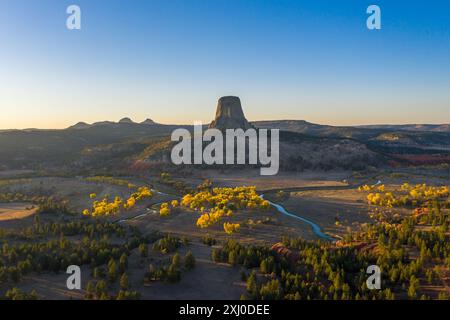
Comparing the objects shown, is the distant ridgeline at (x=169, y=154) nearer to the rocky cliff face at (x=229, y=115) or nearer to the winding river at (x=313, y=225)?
the rocky cliff face at (x=229, y=115)

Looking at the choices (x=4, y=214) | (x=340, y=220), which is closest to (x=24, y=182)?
(x=4, y=214)

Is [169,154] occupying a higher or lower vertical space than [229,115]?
lower

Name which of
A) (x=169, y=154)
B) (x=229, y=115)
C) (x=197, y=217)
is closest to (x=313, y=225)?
(x=197, y=217)

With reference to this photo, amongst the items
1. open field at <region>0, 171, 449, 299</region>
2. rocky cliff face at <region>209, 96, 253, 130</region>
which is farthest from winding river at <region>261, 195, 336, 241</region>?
rocky cliff face at <region>209, 96, 253, 130</region>

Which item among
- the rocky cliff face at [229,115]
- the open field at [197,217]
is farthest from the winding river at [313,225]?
the rocky cliff face at [229,115]

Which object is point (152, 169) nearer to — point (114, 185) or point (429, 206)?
point (114, 185)

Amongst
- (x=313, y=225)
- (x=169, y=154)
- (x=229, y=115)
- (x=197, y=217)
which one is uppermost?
(x=229, y=115)

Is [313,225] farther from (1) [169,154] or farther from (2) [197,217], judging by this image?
(1) [169,154]

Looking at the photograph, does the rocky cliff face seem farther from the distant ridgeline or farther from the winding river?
the winding river
